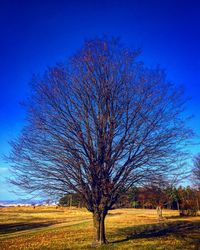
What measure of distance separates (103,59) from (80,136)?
3480 mm

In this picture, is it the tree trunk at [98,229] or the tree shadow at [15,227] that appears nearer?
the tree trunk at [98,229]

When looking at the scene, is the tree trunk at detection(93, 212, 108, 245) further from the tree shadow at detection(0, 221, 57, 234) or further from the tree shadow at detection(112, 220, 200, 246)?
the tree shadow at detection(0, 221, 57, 234)

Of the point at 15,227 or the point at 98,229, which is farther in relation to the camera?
the point at 15,227

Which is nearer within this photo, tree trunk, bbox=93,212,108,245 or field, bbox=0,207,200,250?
tree trunk, bbox=93,212,108,245

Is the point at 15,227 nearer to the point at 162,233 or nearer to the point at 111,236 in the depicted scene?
the point at 111,236

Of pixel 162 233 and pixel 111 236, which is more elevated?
pixel 111 236

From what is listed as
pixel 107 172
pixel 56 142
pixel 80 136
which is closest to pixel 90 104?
pixel 80 136

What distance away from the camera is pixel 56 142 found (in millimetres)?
9562

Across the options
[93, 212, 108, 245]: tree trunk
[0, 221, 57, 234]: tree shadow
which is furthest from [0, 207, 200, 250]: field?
[93, 212, 108, 245]: tree trunk

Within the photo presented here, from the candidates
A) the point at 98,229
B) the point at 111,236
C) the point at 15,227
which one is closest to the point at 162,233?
the point at 111,236

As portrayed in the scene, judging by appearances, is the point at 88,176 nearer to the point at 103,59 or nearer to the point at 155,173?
the point at 155,173

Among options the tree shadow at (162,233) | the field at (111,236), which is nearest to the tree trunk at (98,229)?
the field at (111,236)

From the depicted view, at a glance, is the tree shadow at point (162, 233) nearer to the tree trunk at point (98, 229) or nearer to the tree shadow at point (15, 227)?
the tree trunk at point (98, 229)

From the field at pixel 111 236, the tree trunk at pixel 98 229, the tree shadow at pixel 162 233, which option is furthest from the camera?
Result: the tree shadow at pixel 162 233
